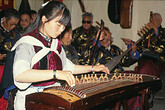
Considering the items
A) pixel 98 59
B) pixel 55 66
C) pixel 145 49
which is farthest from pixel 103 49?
pixel 55 66

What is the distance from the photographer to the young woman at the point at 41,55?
155 cm

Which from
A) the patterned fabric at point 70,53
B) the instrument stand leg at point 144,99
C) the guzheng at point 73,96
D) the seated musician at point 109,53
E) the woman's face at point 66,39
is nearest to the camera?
the guzheng at point 73,96

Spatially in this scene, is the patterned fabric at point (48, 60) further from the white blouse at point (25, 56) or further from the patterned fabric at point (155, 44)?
the patterned fabric at point (155, 44)

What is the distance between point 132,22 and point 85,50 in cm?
283

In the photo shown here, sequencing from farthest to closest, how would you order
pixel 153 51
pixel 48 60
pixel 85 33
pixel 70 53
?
pixel 85 33
pixel 153 51
pixel 70 53
pixel 48 60

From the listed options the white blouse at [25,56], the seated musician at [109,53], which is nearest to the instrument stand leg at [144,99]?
the seated musician at [109,53]

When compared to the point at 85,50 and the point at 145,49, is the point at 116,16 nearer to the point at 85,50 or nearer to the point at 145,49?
the point at 145,49

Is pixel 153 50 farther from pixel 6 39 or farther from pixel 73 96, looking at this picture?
pixel 73 96

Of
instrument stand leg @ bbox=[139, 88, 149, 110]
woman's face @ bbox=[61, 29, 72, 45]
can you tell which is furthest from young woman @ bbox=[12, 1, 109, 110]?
woman's face @ bbox=[61, 29, 72, 45]

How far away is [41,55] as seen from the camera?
5.73 ft

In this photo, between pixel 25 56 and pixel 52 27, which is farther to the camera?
pixel 52 27

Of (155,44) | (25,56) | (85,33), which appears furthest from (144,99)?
(85,33)

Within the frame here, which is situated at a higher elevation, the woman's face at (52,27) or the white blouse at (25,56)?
the woman's face at (52,27)

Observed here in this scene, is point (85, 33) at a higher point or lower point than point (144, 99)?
higher
